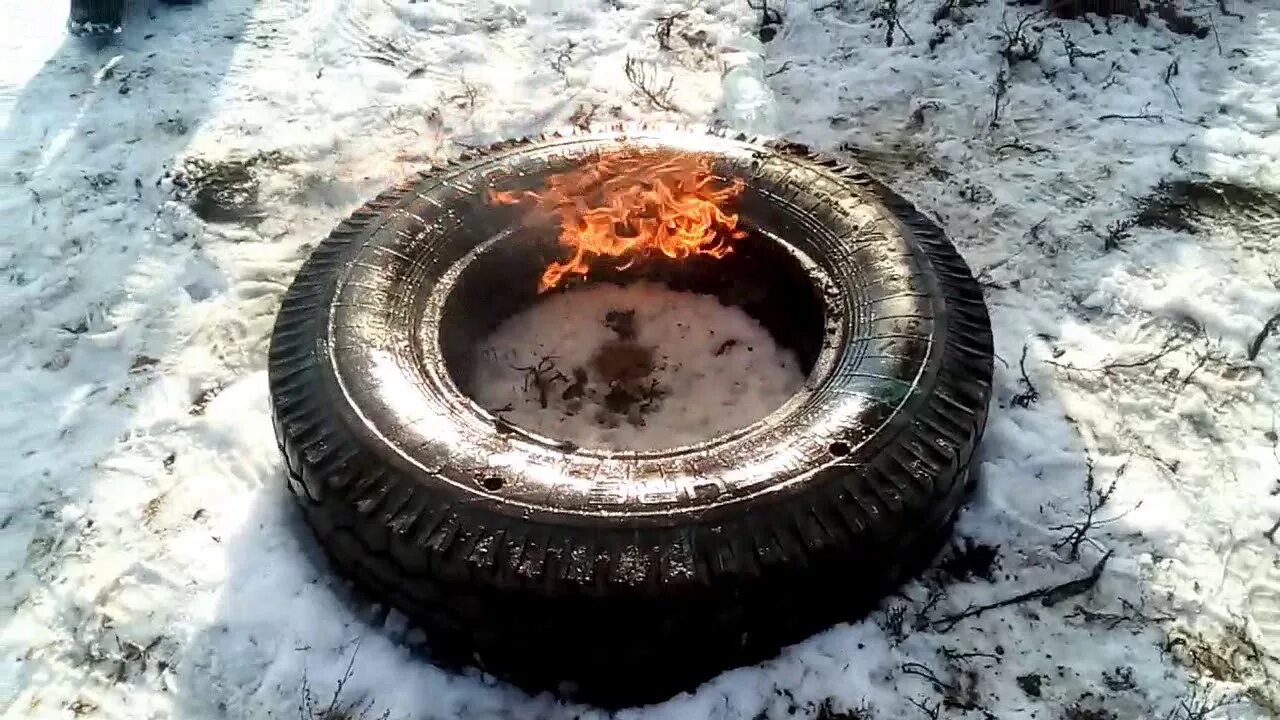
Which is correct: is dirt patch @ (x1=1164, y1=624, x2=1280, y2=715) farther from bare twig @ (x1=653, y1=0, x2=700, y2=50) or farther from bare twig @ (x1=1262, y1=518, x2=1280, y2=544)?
bare twig @ (x1=653, y1=0, x2=700, y2=50)

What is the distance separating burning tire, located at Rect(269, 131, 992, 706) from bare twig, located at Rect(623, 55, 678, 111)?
1836mm

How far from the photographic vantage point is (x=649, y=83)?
577cm

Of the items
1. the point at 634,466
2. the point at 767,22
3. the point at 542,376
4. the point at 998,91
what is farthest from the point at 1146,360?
the point at 767,22

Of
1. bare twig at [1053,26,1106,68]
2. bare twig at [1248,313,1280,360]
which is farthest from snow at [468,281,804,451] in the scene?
bare twig at [1053,26,1106,68]

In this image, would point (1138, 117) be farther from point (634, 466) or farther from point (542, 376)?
point (634, 466)

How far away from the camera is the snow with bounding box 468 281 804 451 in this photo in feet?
12.9

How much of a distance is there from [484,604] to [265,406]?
5.56 feet

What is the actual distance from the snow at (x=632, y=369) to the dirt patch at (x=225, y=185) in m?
1.81

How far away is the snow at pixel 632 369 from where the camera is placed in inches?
154

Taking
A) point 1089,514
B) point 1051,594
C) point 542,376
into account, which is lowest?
point 542,376

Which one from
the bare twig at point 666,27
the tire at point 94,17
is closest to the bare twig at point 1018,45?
the bare twig at point 666,27

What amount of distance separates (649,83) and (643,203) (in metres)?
2.01

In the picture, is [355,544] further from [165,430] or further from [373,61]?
[373,61]

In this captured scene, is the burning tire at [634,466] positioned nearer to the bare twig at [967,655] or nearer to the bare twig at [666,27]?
the bare twig at [967,655]
